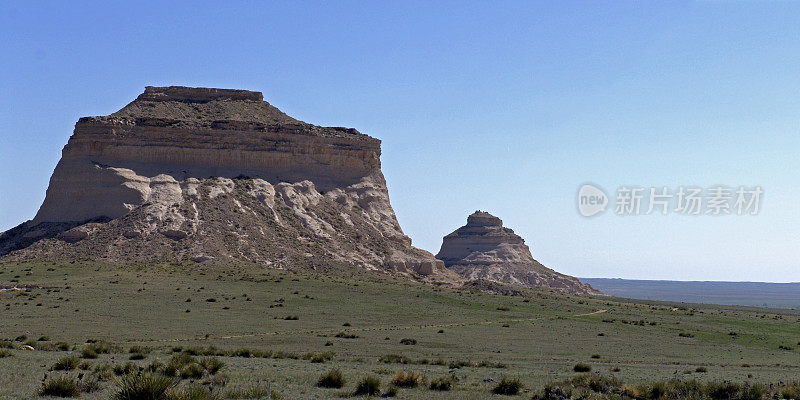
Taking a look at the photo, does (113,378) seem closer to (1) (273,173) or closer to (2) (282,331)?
(2) (282,331)

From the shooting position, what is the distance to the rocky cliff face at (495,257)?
356 ft

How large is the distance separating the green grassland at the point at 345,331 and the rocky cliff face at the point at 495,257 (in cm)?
3965

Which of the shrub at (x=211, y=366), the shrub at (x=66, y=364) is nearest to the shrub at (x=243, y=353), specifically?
the shrub at (x=211, y=366)

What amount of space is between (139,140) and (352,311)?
34129 millimetres

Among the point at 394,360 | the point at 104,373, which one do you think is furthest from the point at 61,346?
the point at 394,360

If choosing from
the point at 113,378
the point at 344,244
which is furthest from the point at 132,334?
the point at 344,244

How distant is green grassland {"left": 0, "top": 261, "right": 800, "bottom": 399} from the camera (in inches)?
840

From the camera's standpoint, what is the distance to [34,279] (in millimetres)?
52281

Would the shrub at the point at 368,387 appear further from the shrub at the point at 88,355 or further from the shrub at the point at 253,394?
the shrub at the point at 88,355

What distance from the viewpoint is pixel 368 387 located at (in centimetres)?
1719

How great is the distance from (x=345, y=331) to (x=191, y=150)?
39.9m

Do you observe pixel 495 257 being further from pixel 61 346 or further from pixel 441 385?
pixel 441 385

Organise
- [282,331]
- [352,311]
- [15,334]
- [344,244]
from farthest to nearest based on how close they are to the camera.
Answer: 1. [344,244]
2. [352,311]
3. [282,331]
4. [15,334]

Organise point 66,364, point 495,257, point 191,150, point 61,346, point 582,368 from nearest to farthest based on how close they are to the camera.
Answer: point 66,364, point 582,368, point 61,346, point 191,150, point 495,257
